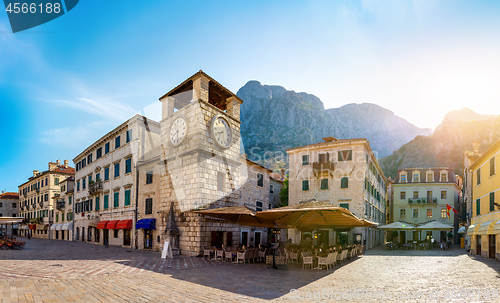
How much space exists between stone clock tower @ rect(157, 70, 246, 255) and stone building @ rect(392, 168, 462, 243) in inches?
1340

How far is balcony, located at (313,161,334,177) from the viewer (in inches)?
1222

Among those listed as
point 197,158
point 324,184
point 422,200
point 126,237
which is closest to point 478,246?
point 324,184

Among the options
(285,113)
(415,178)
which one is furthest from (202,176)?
(285,113)

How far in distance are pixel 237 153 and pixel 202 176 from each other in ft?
15.8

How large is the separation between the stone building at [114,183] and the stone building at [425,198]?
126 feet

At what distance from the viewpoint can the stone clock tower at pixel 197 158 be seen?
20844mm

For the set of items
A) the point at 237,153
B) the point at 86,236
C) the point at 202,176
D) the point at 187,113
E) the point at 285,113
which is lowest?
the point at 86,236

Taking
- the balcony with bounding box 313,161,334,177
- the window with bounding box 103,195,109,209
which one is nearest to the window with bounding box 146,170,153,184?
the window with bounding box 103,195,109,209

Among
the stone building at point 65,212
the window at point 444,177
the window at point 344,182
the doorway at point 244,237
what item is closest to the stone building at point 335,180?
the window at point 344,182

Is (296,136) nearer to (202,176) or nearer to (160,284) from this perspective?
(202,176)

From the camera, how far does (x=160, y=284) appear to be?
34.0 feet

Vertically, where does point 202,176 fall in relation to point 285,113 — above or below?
below

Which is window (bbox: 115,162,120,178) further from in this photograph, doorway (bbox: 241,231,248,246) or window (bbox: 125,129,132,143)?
doorway (bbox: 241,231,248,246)

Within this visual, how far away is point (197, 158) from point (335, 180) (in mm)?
16299
